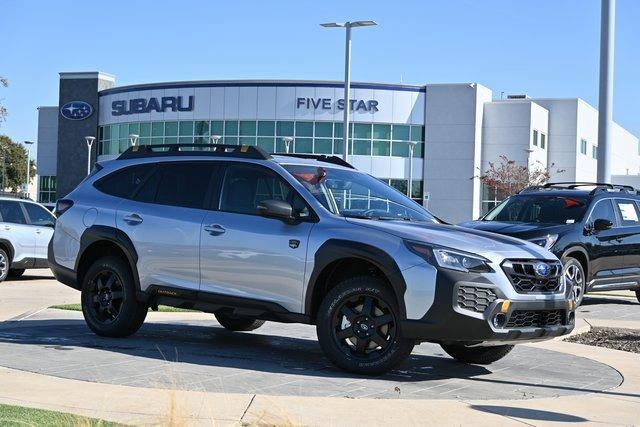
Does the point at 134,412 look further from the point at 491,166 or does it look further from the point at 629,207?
the point at 491,166

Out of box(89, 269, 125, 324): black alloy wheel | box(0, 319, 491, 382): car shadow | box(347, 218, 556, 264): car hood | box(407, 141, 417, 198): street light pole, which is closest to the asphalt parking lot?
box(0, 319, 491, 382): car shadow

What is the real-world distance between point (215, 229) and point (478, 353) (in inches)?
108

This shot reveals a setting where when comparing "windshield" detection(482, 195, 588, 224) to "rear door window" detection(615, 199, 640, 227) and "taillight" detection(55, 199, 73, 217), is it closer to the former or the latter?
"rear door window" detection(615, 199, 640, 227)

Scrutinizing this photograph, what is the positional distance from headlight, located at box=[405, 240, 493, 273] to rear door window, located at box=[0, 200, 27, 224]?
12.9 m

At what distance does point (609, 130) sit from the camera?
55.2 ft

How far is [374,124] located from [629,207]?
44.6 meters

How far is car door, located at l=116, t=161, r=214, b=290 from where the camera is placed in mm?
9109

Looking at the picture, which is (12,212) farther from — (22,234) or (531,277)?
(531,277)

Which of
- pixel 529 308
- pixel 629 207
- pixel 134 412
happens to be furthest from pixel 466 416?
pixel 629 207

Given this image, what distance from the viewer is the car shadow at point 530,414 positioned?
662 centimetres

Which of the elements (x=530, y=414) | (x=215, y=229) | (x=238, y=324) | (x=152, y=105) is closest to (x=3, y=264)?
(x=238, y=324)

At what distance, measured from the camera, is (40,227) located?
1919 cm

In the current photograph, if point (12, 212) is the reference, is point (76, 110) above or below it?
above

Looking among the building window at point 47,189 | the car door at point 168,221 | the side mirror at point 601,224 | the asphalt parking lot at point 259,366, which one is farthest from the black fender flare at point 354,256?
the building window at point 47,189
